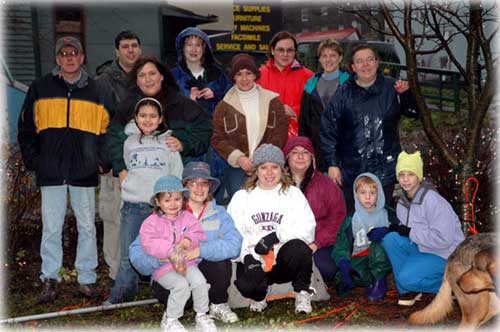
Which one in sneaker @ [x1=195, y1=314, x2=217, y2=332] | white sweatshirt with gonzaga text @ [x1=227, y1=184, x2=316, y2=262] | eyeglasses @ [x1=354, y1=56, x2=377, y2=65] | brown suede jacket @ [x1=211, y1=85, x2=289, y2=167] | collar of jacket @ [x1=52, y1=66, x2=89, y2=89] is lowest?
sneaker @ [x1=195, y1=314, x2=217, y2=332]

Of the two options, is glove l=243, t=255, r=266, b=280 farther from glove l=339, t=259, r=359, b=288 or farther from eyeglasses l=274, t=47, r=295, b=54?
eyeglasses l=274, t=47, r=295, b=54

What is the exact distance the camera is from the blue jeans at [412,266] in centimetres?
485

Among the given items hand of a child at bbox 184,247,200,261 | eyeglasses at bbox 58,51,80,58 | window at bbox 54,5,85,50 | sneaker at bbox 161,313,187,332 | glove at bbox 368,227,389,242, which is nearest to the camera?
sneaker at bbox 161,313,187,332

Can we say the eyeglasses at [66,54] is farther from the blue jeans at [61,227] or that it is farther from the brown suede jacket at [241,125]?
the brown suede jacket at [241,125]

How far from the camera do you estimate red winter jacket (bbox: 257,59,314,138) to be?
6.22 m

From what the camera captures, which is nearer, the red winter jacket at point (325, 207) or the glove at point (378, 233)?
the glove at point (378, 233)

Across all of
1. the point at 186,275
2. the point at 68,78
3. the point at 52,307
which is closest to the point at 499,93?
the point at 186,275

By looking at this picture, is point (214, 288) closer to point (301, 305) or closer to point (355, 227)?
point (301, 305)

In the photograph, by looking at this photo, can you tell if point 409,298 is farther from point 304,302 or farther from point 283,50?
point 283,50

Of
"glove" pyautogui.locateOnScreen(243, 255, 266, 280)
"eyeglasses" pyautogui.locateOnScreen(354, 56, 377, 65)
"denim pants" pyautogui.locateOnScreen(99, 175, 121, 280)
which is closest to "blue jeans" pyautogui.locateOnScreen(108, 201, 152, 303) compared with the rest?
"denim pants" pyautogui.locateOnScreen(99, 175, 121, 280)

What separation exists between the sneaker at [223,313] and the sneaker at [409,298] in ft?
4.61

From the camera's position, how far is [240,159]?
557 centimetres

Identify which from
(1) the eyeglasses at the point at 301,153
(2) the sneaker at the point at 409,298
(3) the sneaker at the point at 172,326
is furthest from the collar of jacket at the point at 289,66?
(3) the sneaker at the point at 172,326

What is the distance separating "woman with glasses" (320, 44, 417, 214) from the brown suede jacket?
1.40ft
